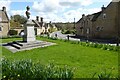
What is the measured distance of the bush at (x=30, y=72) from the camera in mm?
6562

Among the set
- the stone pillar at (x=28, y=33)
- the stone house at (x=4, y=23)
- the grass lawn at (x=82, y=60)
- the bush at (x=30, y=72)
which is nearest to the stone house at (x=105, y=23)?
the stone house at (x=4, y=23)

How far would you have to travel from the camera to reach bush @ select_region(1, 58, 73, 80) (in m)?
6.56

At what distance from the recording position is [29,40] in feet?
79.6

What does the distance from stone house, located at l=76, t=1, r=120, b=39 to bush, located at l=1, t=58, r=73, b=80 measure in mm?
35433

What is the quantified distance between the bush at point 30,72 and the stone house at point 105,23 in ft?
116

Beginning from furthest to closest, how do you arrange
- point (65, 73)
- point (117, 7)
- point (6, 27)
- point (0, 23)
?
point (6, 27) < point (0, 23) < point (117, 7) < point (65, 73)

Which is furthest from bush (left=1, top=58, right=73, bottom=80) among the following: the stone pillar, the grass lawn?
the stone pillar

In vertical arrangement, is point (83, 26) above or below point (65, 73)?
above

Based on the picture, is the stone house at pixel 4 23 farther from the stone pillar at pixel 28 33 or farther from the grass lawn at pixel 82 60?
the grass lawn at pixel 82 60

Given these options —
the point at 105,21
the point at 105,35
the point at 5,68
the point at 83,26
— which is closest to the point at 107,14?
the point at 105,21

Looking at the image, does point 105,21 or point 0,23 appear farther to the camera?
point 0,23

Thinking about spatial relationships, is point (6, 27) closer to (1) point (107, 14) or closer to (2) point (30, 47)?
(1) point (107, 14)

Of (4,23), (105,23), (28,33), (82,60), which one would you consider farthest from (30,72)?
(4,23)

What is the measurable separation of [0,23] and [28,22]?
2925cm
